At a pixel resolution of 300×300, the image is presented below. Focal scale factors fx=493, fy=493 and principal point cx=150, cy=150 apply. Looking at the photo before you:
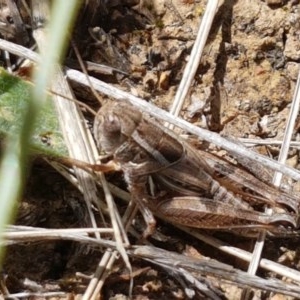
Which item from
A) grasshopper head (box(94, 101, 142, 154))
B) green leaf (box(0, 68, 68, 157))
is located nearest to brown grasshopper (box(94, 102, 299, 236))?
grasshopper head (box(94, 101, 142, 154))

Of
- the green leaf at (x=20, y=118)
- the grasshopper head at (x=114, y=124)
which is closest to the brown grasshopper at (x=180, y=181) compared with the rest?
the grasshopper head at (x=114, y=124)

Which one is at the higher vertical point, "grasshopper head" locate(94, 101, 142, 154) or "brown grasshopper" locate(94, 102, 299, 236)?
"grasshopper head" locate(94, 101, 142, 154)

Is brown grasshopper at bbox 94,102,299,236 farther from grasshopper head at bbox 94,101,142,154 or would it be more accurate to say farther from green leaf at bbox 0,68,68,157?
green leaf at bbox 0,68,68,157

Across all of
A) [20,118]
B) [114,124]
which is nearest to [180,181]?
[114,124]

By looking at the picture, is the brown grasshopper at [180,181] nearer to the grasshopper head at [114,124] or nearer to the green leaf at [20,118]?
the grasshopper head at [114,124]

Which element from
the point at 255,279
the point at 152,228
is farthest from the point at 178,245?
the point at 255,279

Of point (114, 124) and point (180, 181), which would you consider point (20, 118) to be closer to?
point (114, 124)
